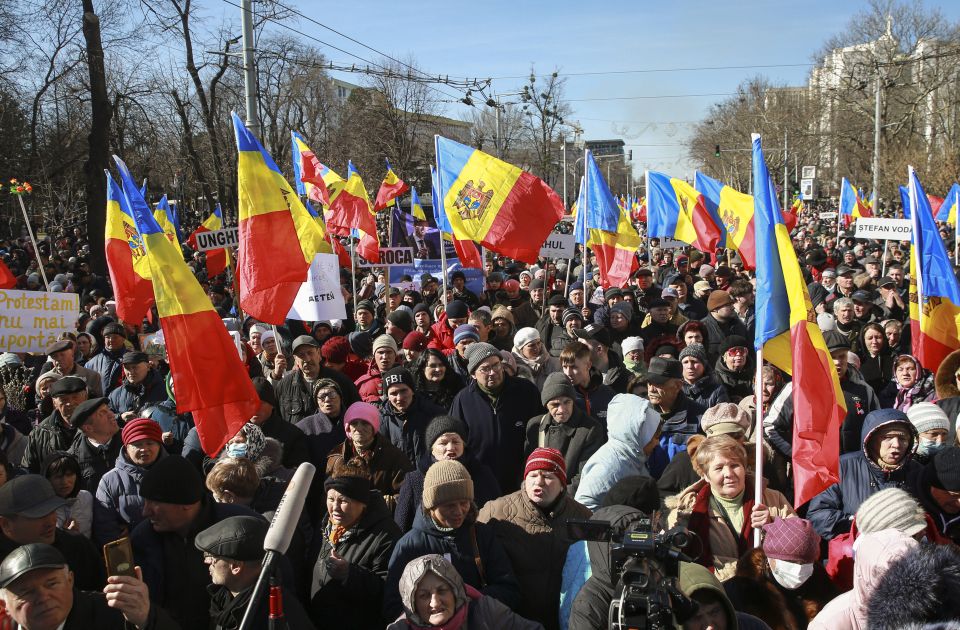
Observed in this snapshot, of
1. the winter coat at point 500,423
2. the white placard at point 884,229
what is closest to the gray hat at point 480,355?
the winter coat at point 500,423

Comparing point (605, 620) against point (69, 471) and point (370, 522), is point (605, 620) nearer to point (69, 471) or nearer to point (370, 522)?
point (370, 522)

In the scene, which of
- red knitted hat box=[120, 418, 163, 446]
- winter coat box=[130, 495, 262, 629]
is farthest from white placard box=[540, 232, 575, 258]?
winter coat box=[130, 495, 262, 629]

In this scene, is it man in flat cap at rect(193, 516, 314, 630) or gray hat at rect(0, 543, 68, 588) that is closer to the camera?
gray hat at rect(0, 543, 68, 588)

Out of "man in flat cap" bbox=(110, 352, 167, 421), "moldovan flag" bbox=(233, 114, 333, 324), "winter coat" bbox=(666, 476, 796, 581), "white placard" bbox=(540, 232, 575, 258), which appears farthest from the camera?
"white placard" bbox=(540, 232, 575, 258)

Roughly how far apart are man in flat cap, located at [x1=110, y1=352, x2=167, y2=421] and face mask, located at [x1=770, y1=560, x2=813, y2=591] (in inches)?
204

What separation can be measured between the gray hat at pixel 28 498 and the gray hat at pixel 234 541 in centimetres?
82

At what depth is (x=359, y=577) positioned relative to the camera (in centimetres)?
382

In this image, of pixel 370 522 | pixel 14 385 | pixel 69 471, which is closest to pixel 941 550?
pixel 370 522

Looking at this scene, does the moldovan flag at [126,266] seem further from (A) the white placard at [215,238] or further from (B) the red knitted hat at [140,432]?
(B) the red knitted hat at [140,432]

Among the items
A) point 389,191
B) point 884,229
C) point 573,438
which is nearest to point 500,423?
point 573,438

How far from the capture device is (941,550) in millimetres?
2434

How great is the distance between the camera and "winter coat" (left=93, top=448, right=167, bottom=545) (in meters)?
4.48

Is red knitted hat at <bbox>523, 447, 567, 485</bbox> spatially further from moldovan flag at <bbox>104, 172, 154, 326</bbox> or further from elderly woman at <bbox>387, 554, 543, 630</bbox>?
moldovan flag at <bbox>104, 172, 154, 326</bbox>

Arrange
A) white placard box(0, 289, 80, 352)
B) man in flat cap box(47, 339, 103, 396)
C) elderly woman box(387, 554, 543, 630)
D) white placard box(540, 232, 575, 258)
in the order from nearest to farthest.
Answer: elderly woman box(387, 554, 543, 630) < man in flat cap box(47, 339, 103, 396) < white placard box(0, 289, 80, 352) < white placard box(540, 232, 575, 258)
